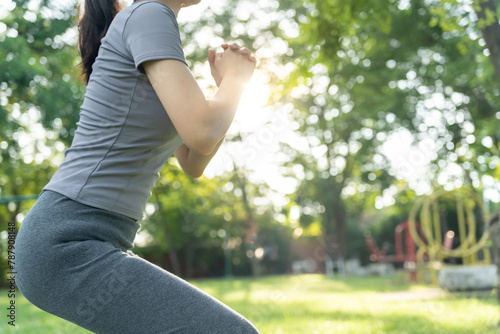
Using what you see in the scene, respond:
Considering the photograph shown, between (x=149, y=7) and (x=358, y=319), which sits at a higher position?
(x=149, y=7)

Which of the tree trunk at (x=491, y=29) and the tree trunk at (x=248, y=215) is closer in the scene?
the tree trunk at (x=491, y=29)

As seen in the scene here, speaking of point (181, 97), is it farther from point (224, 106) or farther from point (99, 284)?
point (99, 284)

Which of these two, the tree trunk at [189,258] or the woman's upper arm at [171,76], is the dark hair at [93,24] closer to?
the woman's upper arm at [171,76]

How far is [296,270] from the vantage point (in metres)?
28.8

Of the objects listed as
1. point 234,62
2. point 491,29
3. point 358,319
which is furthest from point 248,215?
point 234,62

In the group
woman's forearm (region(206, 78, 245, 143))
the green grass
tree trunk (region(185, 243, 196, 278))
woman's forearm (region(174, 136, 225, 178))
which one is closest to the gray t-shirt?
woman's forearm (region(206, 78, 245, 143))

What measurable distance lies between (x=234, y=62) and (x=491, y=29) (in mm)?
2977

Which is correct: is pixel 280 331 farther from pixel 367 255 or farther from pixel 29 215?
pixel 367 255

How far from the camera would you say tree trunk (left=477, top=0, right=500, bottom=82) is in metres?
3.41

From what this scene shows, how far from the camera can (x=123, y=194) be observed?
3.56 ft

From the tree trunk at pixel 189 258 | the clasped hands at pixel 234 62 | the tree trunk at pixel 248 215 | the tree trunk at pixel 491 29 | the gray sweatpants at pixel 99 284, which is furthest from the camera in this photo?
the tree trunk at pixel 189 258

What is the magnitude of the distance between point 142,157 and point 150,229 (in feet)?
99.6

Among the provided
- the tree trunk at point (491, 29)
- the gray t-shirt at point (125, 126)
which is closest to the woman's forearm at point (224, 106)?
the gray t-shirt at point (125, 126)

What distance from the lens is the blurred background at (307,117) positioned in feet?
16.1
